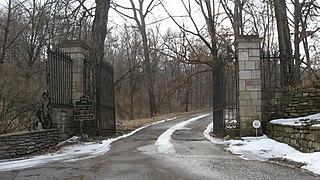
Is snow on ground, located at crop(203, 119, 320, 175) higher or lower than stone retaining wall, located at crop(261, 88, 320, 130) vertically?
lower

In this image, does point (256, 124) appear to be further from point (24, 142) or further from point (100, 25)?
point (100, 25)

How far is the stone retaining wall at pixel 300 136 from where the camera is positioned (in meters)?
9.43

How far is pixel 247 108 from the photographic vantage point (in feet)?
45.1

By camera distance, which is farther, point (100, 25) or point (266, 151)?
point (100, 25)

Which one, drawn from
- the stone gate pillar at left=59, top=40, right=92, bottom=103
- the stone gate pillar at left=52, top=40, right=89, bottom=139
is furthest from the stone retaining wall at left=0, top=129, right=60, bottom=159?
the stone gate pillar at left=59, top=40, right=92, bottom=103

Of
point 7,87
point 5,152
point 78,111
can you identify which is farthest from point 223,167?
point 7,87

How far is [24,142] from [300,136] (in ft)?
23.4

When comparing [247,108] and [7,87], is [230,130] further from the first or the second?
[7,87]

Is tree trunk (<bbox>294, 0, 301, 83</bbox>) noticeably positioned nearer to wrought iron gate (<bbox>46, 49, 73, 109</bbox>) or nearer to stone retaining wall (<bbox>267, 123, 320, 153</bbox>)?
stone retaining wall (<bbox>267, 123, 320, 153</bbox>)

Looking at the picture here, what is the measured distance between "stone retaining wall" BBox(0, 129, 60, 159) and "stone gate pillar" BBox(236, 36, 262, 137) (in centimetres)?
635

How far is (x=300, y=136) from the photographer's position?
1034 cm

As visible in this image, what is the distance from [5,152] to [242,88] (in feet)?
25.8

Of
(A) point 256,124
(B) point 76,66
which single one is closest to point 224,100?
(A) point 256,124

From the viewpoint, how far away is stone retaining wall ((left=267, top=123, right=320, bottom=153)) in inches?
371
